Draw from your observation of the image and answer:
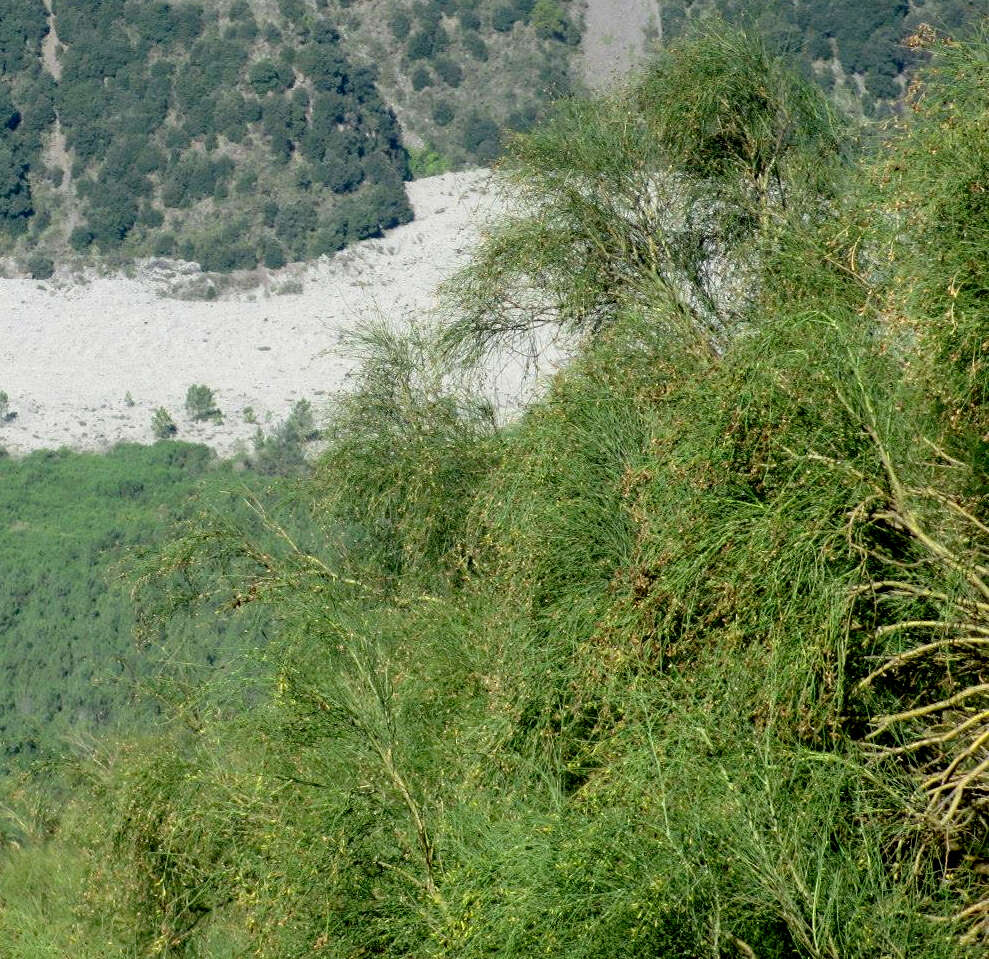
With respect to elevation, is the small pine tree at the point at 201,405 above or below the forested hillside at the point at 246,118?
below

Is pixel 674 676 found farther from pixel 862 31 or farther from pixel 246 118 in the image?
pixel 246 118

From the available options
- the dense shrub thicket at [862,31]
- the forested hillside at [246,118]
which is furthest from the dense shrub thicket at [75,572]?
the forested hillside at [246,118]

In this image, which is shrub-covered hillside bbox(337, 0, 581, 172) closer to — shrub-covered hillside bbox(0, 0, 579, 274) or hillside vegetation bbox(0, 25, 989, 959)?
shrub-covered hillside bbox(0, 0, 579, 274)

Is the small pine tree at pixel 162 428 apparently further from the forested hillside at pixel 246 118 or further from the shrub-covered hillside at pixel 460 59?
the shrub-covered hillside at pixel 460 59

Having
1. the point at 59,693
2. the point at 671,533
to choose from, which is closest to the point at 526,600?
the point at 671,533

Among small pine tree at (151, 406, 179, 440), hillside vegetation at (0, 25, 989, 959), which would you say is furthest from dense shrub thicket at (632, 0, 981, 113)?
small pine tree at (151, 406, 179, 440)

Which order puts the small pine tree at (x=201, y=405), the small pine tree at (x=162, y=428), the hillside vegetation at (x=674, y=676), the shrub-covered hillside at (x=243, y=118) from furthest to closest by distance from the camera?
the shrub-covered hillside at (x=243, y=118) → the small pine tree at (x=201, y=405) → the small pine tree at (x=162, y=428) → the hillside vegetation at (x=674, y=676)

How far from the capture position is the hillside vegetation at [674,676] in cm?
554

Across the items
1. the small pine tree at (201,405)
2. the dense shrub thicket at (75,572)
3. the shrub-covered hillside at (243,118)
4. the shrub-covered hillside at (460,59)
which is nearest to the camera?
the dense shrub thicket at (75,572)

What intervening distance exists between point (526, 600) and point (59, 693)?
2848 centimetres

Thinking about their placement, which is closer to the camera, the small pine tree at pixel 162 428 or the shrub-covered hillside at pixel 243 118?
the small pine tree at pixel 162 428

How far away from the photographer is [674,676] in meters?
6.51

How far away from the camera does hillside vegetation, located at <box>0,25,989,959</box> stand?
554 cm

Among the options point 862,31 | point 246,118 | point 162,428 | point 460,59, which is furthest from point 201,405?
point 862,31
